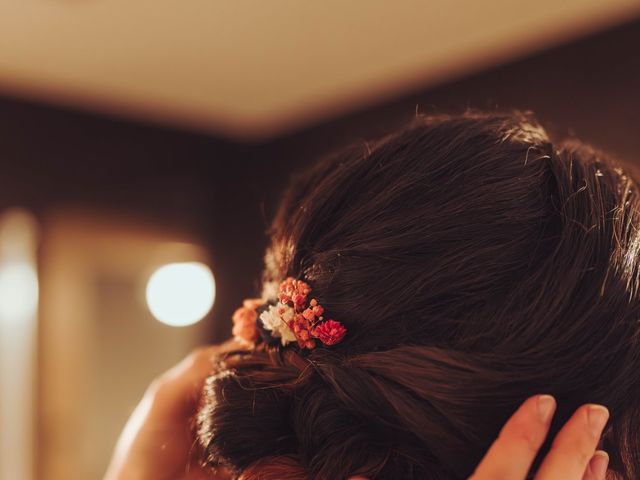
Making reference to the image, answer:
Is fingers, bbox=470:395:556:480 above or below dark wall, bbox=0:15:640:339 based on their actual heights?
below

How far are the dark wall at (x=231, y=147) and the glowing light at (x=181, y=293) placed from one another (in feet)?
0.23

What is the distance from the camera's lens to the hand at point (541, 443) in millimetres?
551

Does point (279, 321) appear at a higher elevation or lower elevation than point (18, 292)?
lower

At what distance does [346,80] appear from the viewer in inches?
115

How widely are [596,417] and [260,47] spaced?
2.15m

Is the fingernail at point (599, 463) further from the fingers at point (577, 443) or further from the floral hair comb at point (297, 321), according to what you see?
the floral hair comb at point (297, 321)

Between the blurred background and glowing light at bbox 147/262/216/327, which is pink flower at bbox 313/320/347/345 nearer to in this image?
the blurred background

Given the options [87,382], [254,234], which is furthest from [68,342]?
[254,234]

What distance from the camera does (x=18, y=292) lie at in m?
2.85

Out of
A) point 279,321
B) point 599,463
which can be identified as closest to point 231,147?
point 279,321

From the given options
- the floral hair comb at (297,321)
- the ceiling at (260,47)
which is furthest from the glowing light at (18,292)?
the floral hair comb at (297,321)

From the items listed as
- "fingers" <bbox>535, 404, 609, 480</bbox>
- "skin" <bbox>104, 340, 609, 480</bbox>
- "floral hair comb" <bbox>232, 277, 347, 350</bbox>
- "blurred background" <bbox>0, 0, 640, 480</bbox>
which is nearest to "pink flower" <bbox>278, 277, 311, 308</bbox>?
"floral hair comb" <bbox>232, 277, 347, 350</bbox>

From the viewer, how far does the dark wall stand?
94.5 inches

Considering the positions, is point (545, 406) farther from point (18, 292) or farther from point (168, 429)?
point (18, 292)
